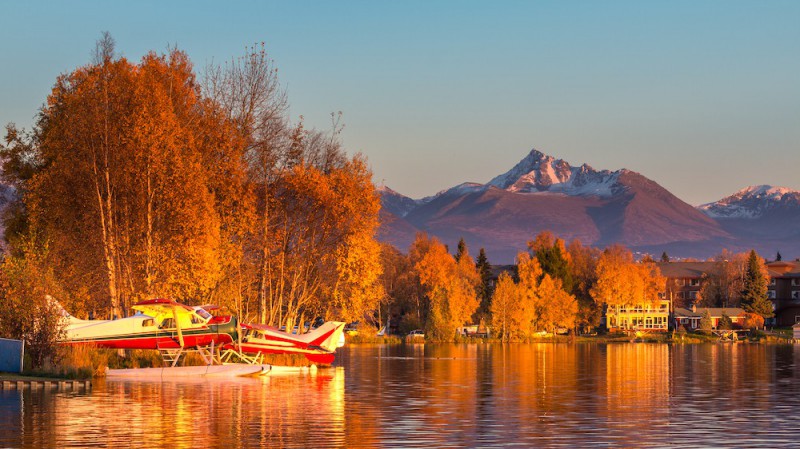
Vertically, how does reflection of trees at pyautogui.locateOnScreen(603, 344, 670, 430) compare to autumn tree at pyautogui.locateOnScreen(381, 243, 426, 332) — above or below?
below

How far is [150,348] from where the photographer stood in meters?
51.8

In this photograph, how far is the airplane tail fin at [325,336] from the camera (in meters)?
62.6

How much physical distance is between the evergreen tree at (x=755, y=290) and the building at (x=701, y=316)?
2.05m

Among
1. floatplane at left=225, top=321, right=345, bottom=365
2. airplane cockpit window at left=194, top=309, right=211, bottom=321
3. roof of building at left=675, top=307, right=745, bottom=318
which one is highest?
airplane cockpit window at left=194, top=309, right=211, bottom=321

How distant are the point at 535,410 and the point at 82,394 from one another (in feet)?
55.6

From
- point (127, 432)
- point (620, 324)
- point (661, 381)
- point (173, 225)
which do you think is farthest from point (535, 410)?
point (620, 324)

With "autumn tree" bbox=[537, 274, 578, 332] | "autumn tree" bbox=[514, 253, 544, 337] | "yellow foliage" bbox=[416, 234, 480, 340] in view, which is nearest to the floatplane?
"yellow foliage" bbox=[416, 234, 480, 340]

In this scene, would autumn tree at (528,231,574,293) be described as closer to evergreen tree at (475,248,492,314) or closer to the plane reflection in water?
evergreen tree at (475,248,492,314)

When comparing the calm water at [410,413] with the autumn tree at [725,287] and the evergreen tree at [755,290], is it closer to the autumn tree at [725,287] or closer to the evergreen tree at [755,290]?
the evergreen tree at [755,290]

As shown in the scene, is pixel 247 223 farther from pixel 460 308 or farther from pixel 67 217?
pixel 460 308

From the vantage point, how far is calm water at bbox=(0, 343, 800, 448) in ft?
89.8

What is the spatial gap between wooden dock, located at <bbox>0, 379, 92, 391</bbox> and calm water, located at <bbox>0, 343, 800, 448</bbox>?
105 cm

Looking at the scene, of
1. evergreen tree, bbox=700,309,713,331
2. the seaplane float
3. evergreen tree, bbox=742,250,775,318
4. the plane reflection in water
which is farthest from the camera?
evergreen tree, bbox=742,250,775,318

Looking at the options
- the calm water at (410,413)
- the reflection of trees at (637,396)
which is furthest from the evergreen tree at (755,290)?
the calm water at (410,413)
